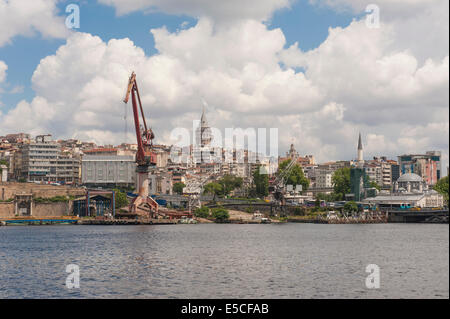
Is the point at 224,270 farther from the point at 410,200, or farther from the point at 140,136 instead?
the point at 410,200

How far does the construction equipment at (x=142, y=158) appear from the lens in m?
105

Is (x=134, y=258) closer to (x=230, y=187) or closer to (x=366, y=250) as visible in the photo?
(x=366, y=250)

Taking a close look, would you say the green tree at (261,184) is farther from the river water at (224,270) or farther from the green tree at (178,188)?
the river water at (224,270)

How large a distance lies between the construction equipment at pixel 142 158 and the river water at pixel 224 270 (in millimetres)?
46147

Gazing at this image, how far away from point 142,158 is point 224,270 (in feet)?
222

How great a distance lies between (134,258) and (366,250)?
2056 cm

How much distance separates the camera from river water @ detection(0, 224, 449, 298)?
30281 mm

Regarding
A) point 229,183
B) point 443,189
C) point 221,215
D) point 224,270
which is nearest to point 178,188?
point 229,183

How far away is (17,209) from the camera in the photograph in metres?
115

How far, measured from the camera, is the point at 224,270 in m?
38.3

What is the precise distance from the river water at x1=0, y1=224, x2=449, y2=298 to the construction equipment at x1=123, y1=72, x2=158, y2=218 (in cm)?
4615

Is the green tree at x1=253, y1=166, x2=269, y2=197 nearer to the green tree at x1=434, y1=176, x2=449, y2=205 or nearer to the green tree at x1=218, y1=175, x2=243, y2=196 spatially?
the green tree at x1=218, y1=175, x2=243, y2=196
